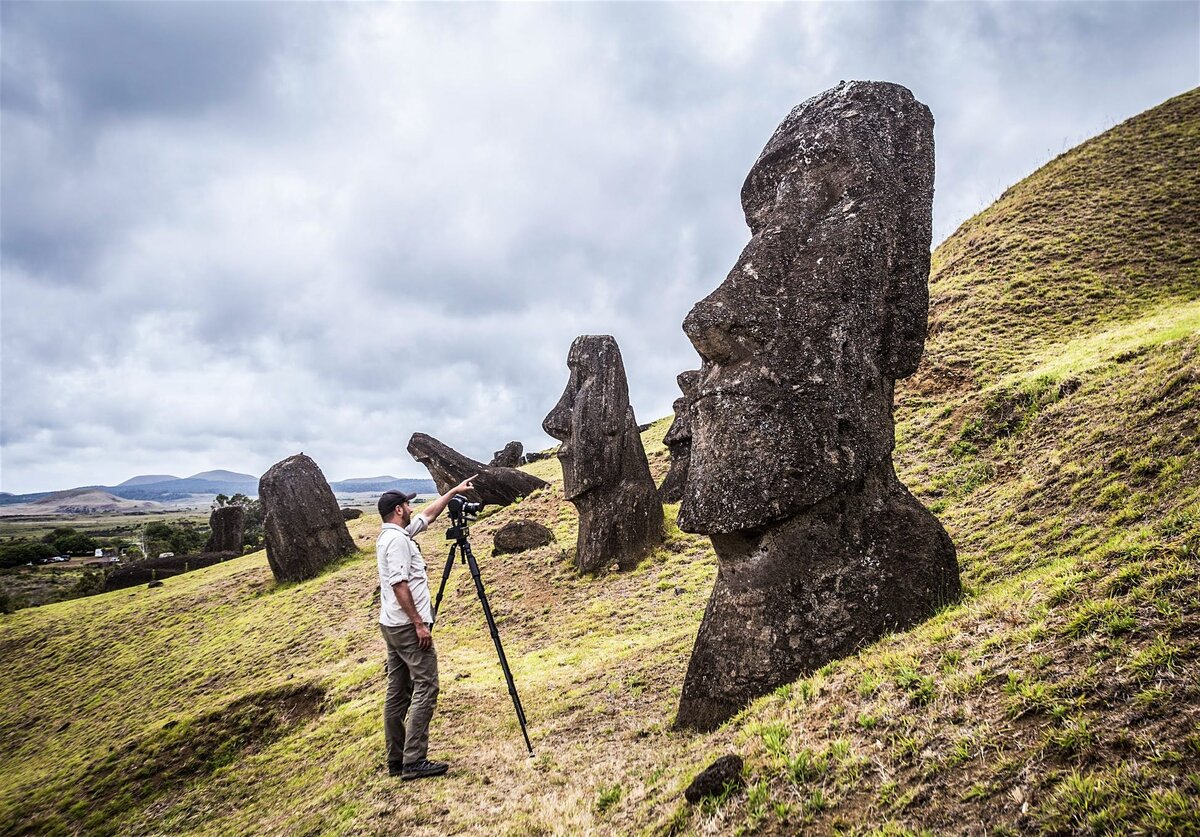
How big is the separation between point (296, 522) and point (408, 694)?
64.6ft

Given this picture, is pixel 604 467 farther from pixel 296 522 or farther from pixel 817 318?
pixel 296 522

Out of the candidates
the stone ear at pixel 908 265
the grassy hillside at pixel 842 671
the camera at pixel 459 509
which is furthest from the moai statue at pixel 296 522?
the stone ear at pixel 908 265

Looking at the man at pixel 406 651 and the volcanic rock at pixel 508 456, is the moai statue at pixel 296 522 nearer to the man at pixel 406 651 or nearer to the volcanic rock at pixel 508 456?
the volcanic rock at pixel 508 456

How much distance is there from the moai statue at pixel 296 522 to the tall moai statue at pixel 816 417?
21301 millimetres

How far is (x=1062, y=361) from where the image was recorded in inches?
623

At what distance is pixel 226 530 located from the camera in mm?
36125

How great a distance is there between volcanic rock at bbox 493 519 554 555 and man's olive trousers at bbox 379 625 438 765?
12590 millimetres

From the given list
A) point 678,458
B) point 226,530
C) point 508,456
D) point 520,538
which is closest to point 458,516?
point 520,538

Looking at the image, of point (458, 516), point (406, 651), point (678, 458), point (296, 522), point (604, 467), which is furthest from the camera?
point (296, 522)

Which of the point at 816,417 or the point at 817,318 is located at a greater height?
the point at 817,318

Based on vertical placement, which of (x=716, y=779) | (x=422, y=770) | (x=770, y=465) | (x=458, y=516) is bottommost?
(x=422, y=770)

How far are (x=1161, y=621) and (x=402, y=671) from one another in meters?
6.85

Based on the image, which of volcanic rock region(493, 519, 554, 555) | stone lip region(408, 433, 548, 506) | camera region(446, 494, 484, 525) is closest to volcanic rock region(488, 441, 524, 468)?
stone lip region(408, 433, 548, 506)

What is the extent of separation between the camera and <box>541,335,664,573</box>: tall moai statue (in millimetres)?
16234
